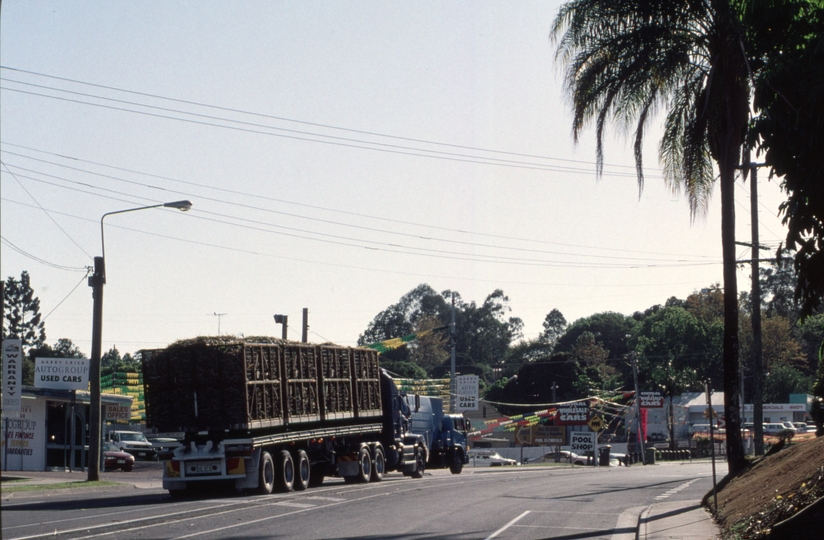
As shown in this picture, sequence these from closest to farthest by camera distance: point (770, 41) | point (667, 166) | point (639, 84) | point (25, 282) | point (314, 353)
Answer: point (770, 41), point (639, 84), point (667, 166), point (314, 353), point (25, 282)

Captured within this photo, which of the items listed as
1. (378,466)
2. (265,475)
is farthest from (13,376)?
(378,466)

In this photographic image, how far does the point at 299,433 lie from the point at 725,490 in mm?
10929

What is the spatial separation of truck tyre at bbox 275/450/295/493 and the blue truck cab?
9.85m

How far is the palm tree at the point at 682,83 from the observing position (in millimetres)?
18625

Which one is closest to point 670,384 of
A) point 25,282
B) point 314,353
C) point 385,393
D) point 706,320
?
point 706,320

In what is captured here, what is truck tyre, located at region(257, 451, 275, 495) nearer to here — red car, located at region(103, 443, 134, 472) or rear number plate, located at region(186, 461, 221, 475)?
rear number plate, located at region(186, 461, 221, 475)

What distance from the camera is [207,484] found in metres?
23.4

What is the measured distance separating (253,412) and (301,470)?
10.8 ft

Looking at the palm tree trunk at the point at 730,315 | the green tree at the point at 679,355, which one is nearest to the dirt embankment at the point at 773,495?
the palm tree trunk at the point at 730,315

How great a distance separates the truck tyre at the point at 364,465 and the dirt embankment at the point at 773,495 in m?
11.8

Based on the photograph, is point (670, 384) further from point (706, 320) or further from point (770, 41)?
point (770, 41)

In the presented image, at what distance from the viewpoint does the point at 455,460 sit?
118ft

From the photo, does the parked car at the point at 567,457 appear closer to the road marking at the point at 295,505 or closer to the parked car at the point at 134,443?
the parked car at the point at 134,443

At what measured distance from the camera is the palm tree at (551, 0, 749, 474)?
18.6 m
